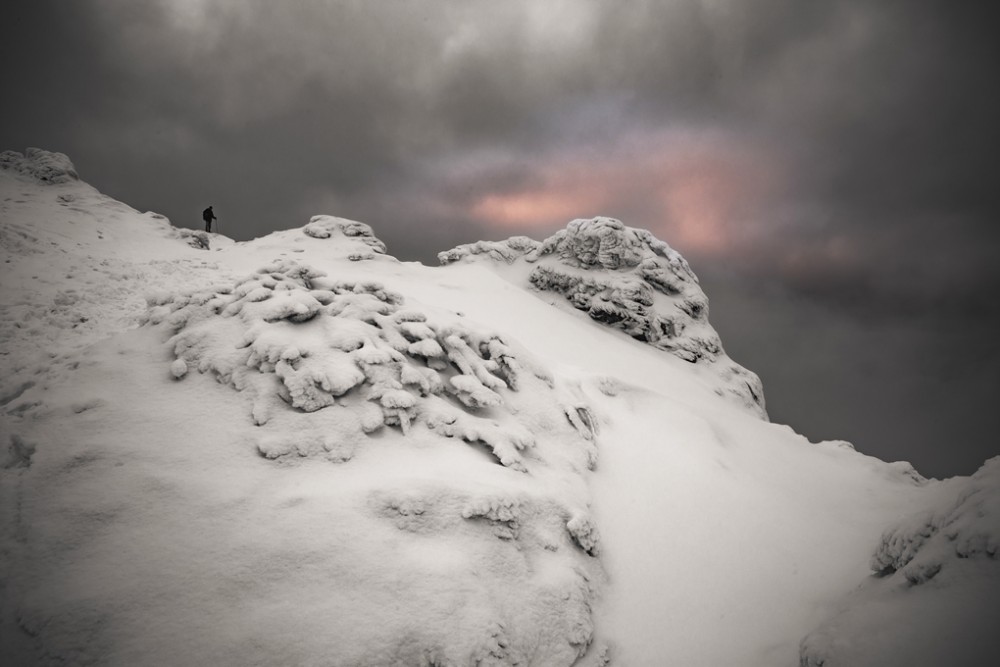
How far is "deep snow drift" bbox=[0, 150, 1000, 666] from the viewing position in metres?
3.81

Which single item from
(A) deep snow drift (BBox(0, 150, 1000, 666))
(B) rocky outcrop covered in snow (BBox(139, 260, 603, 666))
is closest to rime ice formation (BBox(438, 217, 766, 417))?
(A) deep snow drift (BBox(0, 150, 1000, 666))

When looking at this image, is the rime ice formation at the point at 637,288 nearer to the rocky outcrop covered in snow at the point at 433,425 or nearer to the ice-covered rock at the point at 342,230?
the ice-covered rock at the point at 342,230

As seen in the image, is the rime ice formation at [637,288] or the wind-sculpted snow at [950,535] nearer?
the wind-sculpted snow at [950,535]

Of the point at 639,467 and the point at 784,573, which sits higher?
the point at 639,467

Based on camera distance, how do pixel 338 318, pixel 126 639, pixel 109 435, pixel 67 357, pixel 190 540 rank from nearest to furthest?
pixel 126 639, pixel 190 540, pixel 109 435, pixel 67 357, pixel 338 318

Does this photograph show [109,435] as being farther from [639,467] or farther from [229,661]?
[639,467]

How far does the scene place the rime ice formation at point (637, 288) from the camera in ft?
79.6

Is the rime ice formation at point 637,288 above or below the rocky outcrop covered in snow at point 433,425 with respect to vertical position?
above

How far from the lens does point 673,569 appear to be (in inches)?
276

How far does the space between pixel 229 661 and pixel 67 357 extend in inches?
265

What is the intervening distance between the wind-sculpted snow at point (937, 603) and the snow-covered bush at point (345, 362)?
4345 millimetres

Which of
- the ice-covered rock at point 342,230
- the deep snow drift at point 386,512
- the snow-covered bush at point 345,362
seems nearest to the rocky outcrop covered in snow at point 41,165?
the ice-covered rock at point 342,230

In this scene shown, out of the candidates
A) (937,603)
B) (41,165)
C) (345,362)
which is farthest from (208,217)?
(937,603)

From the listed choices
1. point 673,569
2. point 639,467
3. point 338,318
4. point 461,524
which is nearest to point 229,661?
point 461,524
